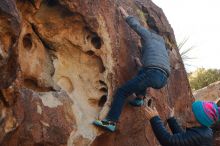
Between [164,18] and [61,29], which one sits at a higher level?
[164,18]

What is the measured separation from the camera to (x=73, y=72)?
8047 millimetres

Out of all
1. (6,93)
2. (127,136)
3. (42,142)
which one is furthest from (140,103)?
(6,93)

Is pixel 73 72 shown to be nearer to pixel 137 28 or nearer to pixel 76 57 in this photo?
pixel 76 57

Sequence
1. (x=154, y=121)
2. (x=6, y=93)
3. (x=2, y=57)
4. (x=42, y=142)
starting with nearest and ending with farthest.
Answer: (x=2, y=57), (x=6, y=93), (x=154, y=121), (x=42, y=142)

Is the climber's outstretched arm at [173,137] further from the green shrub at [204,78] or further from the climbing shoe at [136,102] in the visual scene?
the green shrub at [204,78]

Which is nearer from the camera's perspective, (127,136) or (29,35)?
(29,35)

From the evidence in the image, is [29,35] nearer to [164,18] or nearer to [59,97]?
[59,97]

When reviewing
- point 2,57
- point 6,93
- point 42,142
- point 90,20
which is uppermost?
point 90,20

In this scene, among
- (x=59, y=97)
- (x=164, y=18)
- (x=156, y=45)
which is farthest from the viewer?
(x=164, y=18)

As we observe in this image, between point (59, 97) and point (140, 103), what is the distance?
1.62 metres

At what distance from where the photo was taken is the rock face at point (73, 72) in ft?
23.0

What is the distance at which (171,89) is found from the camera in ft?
34.1

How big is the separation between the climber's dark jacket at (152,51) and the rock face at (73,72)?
0.43m

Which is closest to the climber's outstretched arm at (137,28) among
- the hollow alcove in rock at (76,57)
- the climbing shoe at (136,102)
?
the hollow alcove in rock at (76,57)
